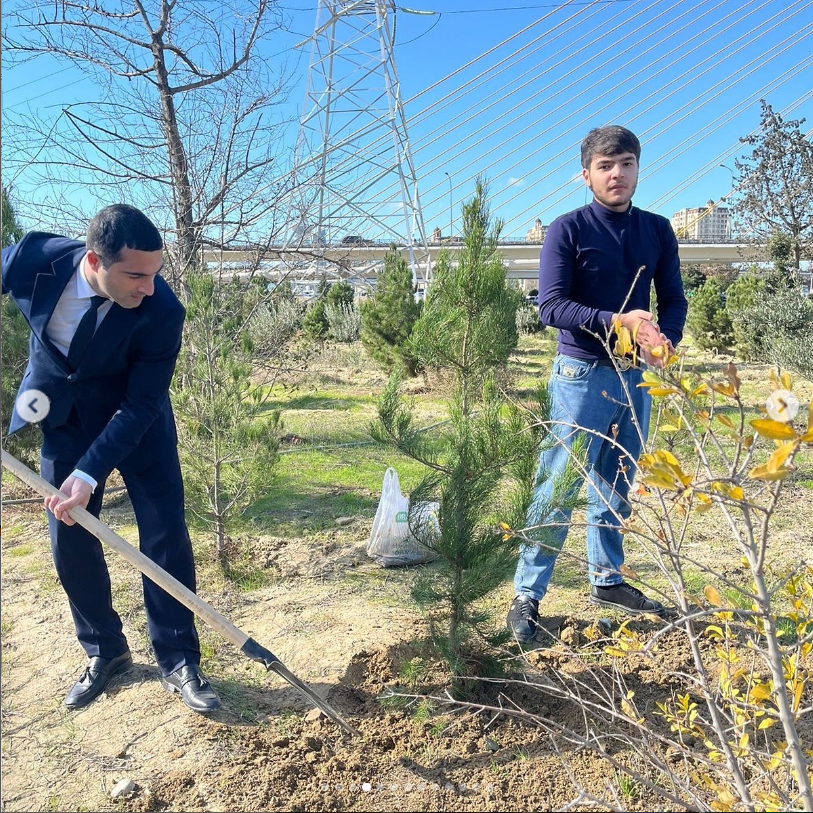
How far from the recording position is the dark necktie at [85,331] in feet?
6.75

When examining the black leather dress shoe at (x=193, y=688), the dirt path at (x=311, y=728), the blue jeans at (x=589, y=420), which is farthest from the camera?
the blue jeans at (x=589, y=420)

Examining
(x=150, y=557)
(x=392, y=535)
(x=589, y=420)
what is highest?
(x=589, y=420)

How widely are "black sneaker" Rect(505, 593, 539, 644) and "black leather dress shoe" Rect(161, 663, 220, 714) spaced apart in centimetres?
106

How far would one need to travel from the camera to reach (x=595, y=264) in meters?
2.47

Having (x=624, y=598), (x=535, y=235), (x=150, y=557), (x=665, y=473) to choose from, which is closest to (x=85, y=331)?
(x=150, y=557)

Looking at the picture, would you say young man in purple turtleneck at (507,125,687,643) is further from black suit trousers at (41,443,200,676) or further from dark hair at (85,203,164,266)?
dark hair at (85,203,164,266)

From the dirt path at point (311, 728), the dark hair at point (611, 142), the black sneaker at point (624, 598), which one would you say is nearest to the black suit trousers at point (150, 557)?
the dirt path at point (311, 728)

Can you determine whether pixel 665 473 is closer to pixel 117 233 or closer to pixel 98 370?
pixel 117 233

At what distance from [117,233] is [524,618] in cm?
192

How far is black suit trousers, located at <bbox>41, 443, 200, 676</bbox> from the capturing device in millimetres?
2271

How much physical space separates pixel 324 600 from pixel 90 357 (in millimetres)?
1539

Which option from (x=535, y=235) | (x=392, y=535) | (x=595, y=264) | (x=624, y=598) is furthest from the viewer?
(x=535, y=235)

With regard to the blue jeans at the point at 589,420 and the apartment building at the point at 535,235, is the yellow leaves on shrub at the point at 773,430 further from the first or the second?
the apartment building at the point at 535,235

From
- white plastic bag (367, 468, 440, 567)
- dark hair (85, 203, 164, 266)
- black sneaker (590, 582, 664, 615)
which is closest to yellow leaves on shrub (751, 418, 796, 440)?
dark hair (85, 203, 164, 266)
